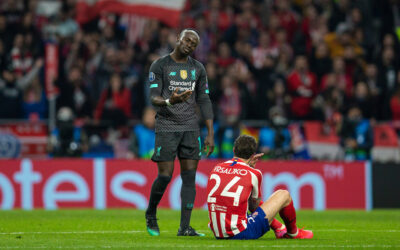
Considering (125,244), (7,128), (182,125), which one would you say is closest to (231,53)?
(7,128)

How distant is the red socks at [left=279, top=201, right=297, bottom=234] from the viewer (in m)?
9.39

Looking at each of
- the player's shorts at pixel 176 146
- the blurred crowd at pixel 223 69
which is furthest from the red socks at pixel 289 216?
the blurred crowd at pixel 223 69

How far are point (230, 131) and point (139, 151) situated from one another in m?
2.06

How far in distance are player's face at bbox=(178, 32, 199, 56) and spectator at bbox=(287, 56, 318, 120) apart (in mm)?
9581

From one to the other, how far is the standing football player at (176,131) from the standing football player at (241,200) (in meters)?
0.88

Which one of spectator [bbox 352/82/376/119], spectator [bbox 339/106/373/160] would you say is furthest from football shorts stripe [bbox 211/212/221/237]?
spectator [bbox 352/82/376/119]

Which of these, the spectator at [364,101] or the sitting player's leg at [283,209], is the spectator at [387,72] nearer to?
the spectator at [364,101]

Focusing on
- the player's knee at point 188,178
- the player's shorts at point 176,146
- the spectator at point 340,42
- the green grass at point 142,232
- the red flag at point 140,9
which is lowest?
the green grass at point 142,232

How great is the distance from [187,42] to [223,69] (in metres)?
9.72

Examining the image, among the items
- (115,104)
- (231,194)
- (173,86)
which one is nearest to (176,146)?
(173,86)

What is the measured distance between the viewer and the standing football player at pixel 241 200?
30.0 ft

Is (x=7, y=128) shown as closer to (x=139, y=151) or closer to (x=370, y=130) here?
(x=139, y=151)

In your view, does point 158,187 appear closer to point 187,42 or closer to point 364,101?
point 187,42

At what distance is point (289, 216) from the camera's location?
31.1ft
